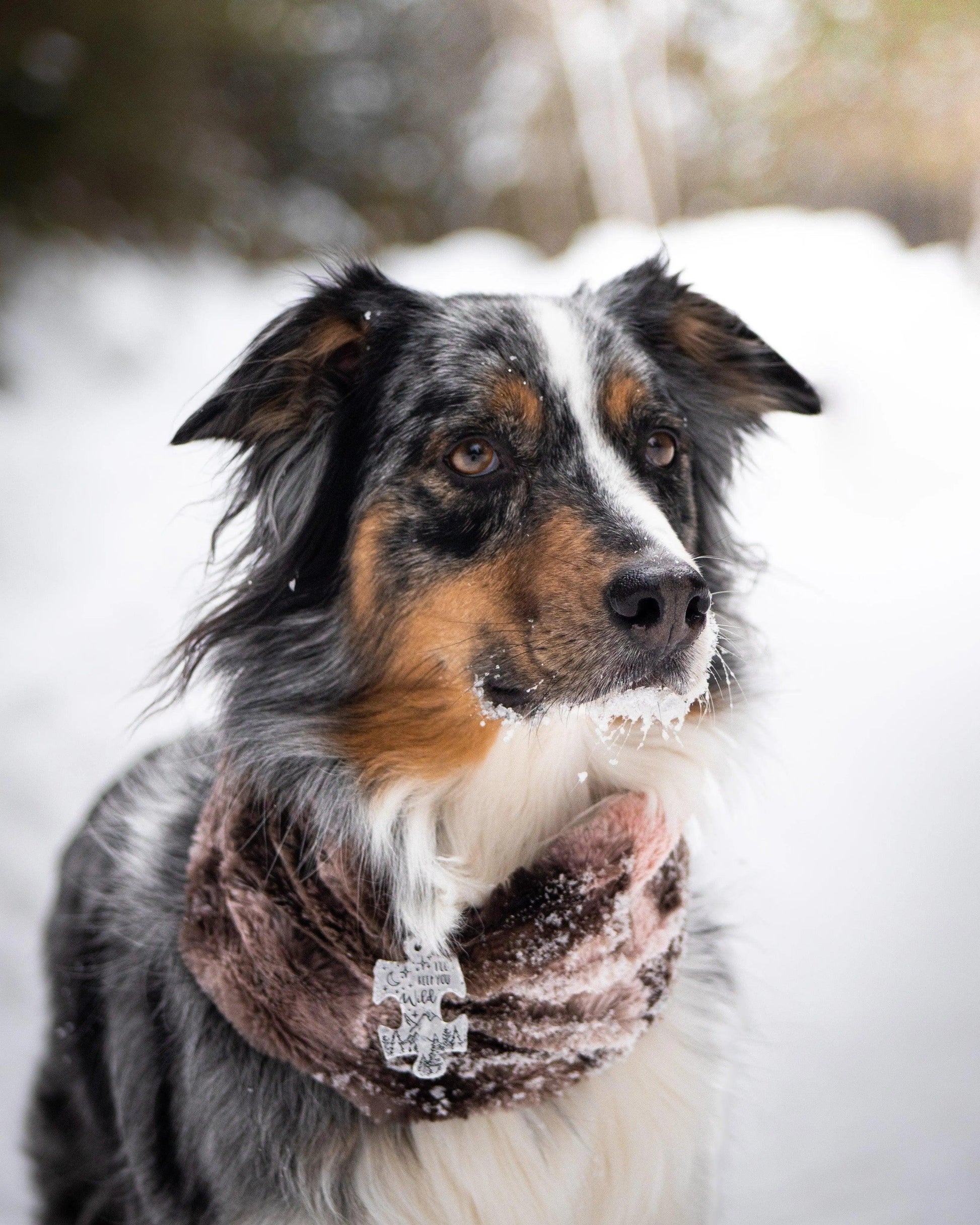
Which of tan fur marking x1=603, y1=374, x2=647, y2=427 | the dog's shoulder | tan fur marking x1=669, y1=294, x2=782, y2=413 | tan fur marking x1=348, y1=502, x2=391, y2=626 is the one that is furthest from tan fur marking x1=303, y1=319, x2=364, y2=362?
the dog's shoulder

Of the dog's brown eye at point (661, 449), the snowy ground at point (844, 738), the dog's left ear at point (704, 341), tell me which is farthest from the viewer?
the snowy ground at point (844, 738)

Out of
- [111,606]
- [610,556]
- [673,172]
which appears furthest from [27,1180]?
[673,172]

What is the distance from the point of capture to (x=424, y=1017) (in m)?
1.31

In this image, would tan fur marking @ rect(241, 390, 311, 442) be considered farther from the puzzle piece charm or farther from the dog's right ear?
the puzzle piece charm

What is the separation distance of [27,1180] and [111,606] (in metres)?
1.28

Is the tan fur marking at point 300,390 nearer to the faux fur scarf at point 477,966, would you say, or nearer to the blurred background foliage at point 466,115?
the blurred background foliage at point 466,115

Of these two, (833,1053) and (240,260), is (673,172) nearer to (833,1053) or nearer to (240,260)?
(240,260)

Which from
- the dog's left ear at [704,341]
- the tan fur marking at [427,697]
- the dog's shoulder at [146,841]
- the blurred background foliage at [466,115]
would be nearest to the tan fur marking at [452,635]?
the tan fur marking at [427,697]

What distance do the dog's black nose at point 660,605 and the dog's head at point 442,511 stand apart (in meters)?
0.02

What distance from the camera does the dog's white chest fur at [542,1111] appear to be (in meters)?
1.38

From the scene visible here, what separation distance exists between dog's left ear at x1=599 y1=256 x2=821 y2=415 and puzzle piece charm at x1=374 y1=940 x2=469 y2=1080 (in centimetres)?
101

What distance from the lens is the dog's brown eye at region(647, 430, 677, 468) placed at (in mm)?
1415

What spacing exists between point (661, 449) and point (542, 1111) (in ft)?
3.28

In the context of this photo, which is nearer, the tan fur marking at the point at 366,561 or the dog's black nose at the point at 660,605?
the dog's black nose at the point at 660,605
